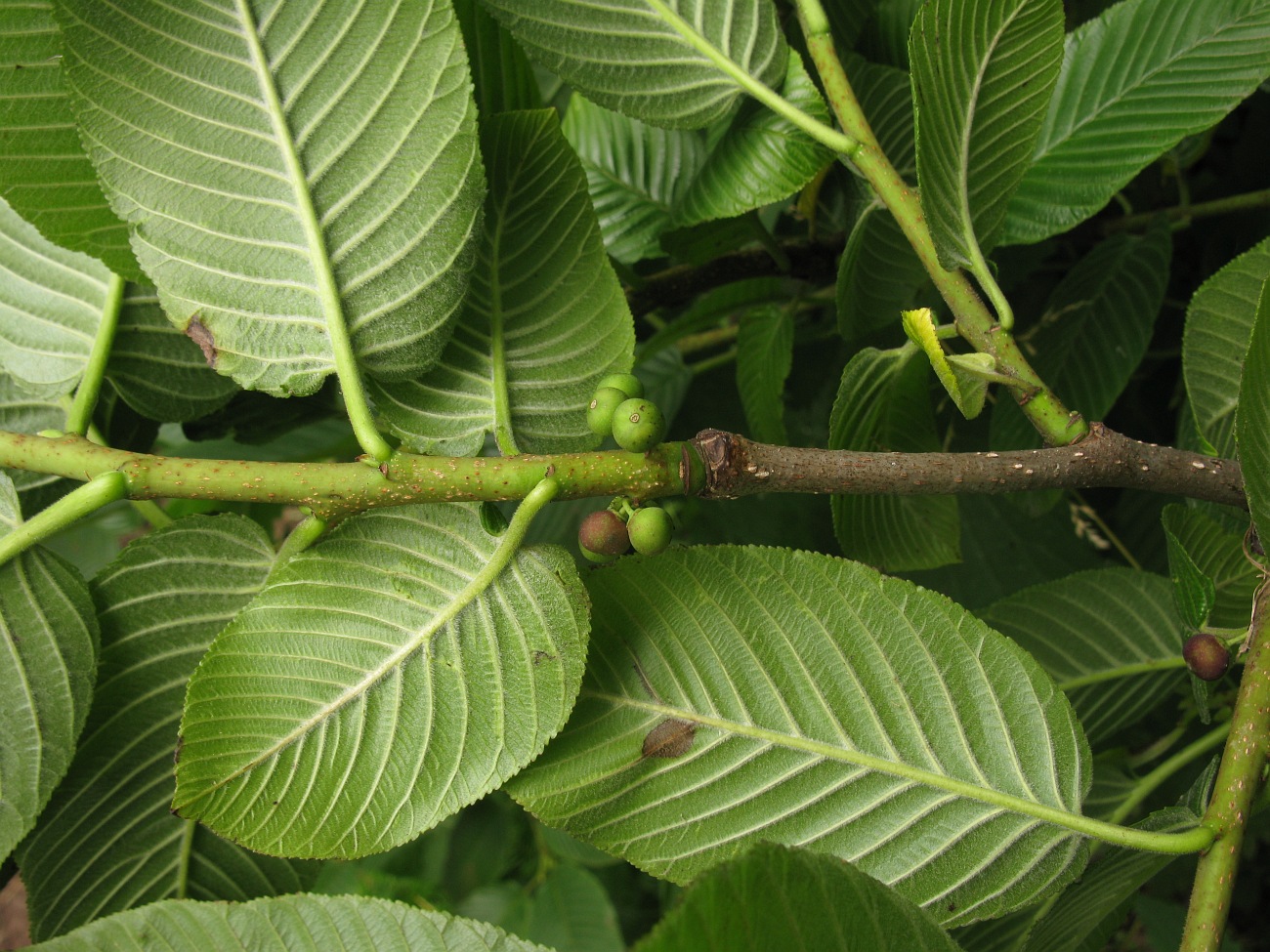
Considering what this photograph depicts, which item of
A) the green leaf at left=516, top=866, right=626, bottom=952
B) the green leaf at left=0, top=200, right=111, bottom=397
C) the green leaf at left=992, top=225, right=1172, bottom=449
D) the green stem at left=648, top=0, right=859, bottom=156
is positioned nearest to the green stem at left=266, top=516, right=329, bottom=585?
the green leaf at left=0, top=200, right=111, bottom=397

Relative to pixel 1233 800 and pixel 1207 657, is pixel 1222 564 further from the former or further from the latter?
pixel 1233 800

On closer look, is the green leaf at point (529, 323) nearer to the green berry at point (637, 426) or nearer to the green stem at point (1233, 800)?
the green berry at point (637, 426)

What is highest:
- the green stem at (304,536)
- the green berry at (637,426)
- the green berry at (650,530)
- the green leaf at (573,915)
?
the green berry at (637,426)

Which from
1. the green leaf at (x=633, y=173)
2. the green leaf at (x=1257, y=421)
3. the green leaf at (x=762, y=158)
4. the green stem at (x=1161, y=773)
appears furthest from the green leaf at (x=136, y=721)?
the green stem at (x=1161, y=773)

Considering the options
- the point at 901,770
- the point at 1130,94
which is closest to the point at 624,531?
the point at 901,770

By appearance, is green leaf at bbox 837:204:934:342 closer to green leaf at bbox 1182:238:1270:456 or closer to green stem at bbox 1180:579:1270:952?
green leaf at bbox 1182:238:1270:456

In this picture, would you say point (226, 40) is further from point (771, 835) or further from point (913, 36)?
point (771, 835)
